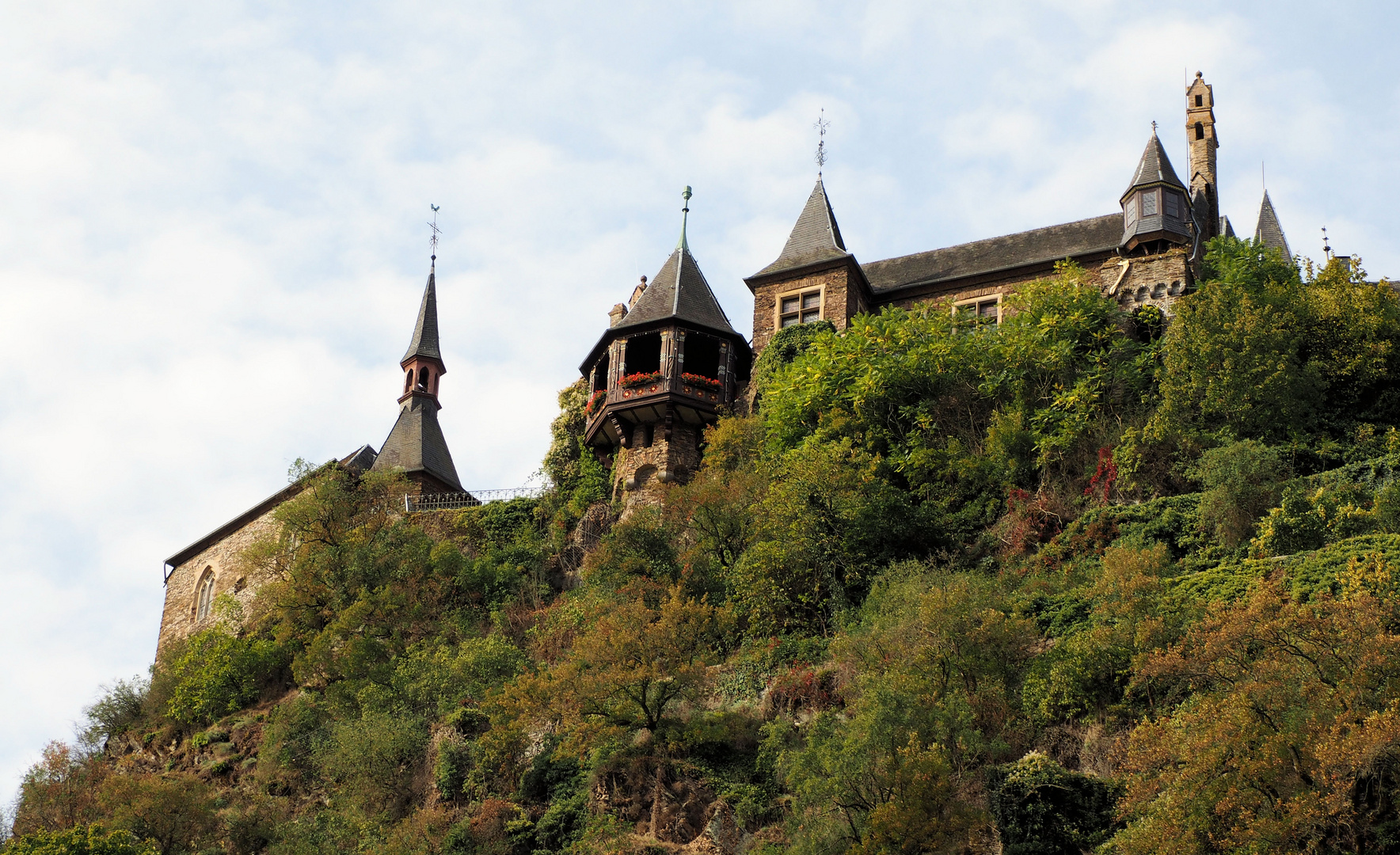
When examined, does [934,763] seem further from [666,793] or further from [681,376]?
[681,376]

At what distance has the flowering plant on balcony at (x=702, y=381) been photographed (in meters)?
44.8

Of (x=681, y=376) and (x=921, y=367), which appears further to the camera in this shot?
(x=681, y=376)

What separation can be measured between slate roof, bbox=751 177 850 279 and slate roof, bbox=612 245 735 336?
83.5 inches

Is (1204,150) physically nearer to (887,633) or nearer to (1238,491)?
(1238,491)

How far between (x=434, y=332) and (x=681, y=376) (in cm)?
2539

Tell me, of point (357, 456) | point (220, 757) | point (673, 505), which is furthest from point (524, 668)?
point (357, 456)

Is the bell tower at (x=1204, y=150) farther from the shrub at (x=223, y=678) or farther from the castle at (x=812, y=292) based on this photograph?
the shrub at (x=223, y=678)

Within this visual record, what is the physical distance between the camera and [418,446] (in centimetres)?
5750

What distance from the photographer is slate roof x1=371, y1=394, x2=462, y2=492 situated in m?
56.2

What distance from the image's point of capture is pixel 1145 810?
20.0 m

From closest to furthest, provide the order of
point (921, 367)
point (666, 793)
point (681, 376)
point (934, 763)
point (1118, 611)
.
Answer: point (934, 763) → point (1118, 611) → point (666, 793) → point (921, 367) → point (681, 376)

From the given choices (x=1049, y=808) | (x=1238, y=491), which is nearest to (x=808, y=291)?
(x=1238, y=491)

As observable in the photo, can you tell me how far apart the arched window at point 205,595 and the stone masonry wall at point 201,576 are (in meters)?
0.13

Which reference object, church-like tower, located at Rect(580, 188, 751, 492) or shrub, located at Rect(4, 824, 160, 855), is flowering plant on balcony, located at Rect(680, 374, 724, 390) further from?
shrub, located at Rect(4, 824, 160, 855)
